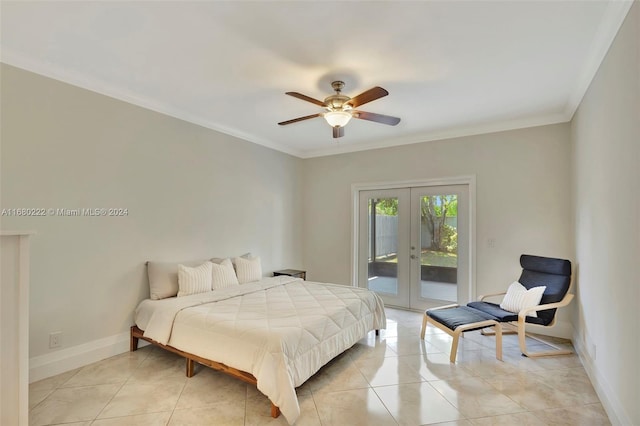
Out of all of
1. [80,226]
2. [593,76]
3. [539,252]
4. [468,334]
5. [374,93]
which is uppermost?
[593,76]

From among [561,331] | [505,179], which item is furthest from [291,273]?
[561,331]

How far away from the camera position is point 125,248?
10.4 ft

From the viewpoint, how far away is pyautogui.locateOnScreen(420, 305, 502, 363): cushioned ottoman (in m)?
2.97

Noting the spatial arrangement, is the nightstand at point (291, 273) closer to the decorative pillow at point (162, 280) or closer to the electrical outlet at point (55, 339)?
the decorative pillow at point (162, 280)

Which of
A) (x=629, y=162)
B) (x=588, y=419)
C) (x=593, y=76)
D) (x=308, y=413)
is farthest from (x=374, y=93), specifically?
(x=588, y=419)

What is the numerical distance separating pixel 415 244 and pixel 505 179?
1512 mm

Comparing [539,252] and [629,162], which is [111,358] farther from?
[539,252]

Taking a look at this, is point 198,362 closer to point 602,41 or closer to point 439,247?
point 439,247

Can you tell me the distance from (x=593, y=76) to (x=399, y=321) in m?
3.34

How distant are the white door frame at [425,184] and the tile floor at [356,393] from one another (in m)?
1.26

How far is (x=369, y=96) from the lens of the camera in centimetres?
250

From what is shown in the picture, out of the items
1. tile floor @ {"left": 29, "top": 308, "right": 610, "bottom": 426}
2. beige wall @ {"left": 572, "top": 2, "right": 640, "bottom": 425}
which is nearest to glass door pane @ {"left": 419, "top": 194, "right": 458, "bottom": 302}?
tile floor @ {"left": 29, "top": 308, "right": 610, "bottom": 426}

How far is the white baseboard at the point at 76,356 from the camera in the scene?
8.34 feet

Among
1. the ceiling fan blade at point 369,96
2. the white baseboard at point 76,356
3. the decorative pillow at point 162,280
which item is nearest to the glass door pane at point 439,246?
the ceiling fan blade at point 369,96
